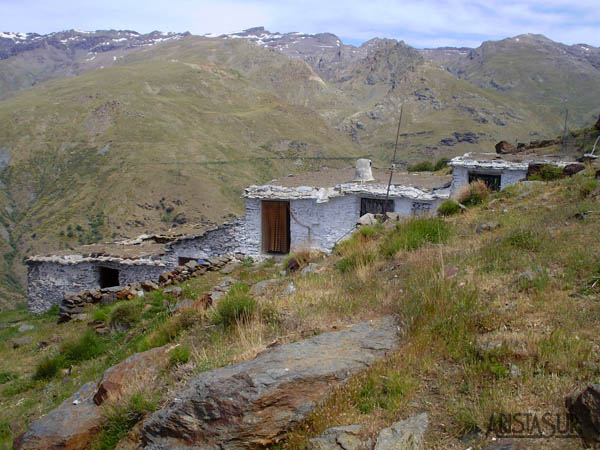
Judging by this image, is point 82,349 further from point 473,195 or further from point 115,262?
point 473,195

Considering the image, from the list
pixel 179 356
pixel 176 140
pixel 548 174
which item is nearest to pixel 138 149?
pixel 176 140

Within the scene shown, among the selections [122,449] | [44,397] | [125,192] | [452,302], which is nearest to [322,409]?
[452,302]

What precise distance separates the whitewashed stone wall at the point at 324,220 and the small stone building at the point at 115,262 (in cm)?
216

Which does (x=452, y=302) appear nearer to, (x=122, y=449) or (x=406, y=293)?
(x=406, y=293)

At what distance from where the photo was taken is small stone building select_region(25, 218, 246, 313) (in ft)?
52.7

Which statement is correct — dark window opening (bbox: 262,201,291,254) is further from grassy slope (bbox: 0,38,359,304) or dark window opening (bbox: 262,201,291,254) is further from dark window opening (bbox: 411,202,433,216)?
grassy slope (bbox: 0,38,359,304)

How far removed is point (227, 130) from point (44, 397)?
89732 mm

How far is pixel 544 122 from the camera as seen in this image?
131750mm

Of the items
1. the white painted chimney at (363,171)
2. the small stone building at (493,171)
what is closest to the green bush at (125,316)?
the white painted chimney at (363,171)

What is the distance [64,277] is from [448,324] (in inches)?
676

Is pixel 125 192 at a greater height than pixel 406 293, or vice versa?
pixel 406 293

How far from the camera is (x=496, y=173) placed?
50.5ft

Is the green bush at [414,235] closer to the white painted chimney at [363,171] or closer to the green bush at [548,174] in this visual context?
the green bush at [548,174]

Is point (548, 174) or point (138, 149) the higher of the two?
point (138, 149)
